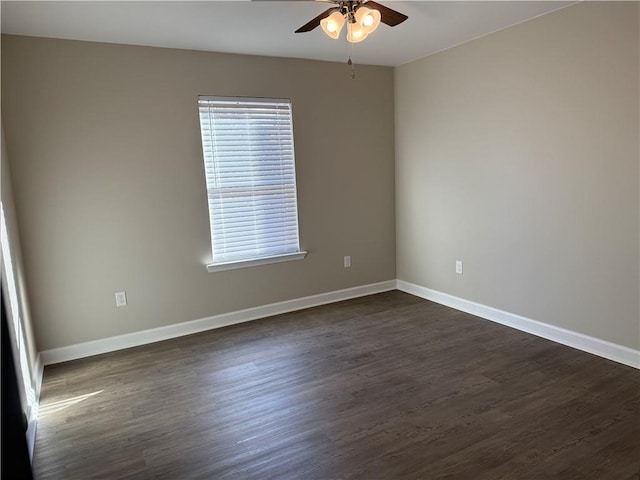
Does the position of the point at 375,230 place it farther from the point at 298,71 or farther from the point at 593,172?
the point at 593,172

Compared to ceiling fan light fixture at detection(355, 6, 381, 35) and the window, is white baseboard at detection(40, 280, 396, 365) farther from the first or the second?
ceiling fan light fixture at detection(355, 6, 381, 35)

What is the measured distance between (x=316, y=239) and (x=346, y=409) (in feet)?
6.70

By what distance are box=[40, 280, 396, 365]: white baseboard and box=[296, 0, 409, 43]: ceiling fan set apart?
2551 mm

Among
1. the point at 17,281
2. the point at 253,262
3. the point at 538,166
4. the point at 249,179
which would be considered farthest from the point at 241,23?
the point at 538,166

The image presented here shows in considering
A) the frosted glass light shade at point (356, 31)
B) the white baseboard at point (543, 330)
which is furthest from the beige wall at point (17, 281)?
the white baseboard at point (543, 330)

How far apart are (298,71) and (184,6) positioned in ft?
4.93

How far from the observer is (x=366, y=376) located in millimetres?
2803

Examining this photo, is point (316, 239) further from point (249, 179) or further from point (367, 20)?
point (367, 20)

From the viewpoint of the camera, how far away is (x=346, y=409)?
2.43 meters

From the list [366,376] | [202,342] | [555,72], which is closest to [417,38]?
[555,72]

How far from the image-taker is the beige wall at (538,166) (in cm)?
269

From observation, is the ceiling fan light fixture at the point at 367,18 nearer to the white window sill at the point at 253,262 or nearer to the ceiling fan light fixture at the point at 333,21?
the ceiling fan light fixture at the point at 333,21

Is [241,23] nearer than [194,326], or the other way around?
[241,23]

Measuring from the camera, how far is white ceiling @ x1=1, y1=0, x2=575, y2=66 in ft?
8.30
